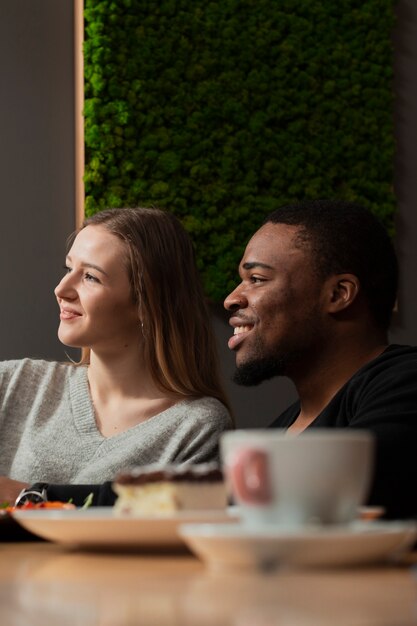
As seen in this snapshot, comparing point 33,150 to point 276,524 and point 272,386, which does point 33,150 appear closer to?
point 272,386

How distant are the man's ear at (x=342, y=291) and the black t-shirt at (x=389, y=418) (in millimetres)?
298

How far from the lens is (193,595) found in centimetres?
55

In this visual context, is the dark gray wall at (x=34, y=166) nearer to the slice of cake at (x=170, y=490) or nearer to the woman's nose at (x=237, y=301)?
the woman's nose at (x=237, y=301)

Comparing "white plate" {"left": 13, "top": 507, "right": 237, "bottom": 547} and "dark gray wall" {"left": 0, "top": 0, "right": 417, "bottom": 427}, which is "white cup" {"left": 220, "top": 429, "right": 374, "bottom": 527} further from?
"dark gray wall" {"left": 0, "top": 0, "right": 417, "bottom": 427}

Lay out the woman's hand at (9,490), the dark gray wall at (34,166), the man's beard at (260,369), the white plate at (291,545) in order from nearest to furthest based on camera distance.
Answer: the white plate at (291,545)
the woman's hand at (9,490)
the man's beard at (260,369)
the dark gray wall at (34,166)

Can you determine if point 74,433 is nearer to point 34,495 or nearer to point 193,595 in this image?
point 34,495

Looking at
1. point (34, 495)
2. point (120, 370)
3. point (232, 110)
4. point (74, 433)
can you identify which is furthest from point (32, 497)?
point (232, 110)

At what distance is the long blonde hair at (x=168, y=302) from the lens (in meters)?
2.31

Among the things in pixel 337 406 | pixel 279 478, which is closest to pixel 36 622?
pixel 279 478

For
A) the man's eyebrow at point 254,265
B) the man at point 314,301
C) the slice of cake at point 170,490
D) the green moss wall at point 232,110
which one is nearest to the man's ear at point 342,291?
the man at point 314,301

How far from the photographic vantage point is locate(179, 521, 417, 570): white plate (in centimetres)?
60

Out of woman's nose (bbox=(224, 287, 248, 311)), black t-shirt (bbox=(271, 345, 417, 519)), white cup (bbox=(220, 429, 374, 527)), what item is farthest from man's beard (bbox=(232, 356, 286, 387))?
white cup (bbox=(220, 429, 374, 527))

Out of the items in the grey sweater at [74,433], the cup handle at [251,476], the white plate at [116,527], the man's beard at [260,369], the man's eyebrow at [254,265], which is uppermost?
the cup handle at [251,476]

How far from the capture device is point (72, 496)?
168 centimetres
